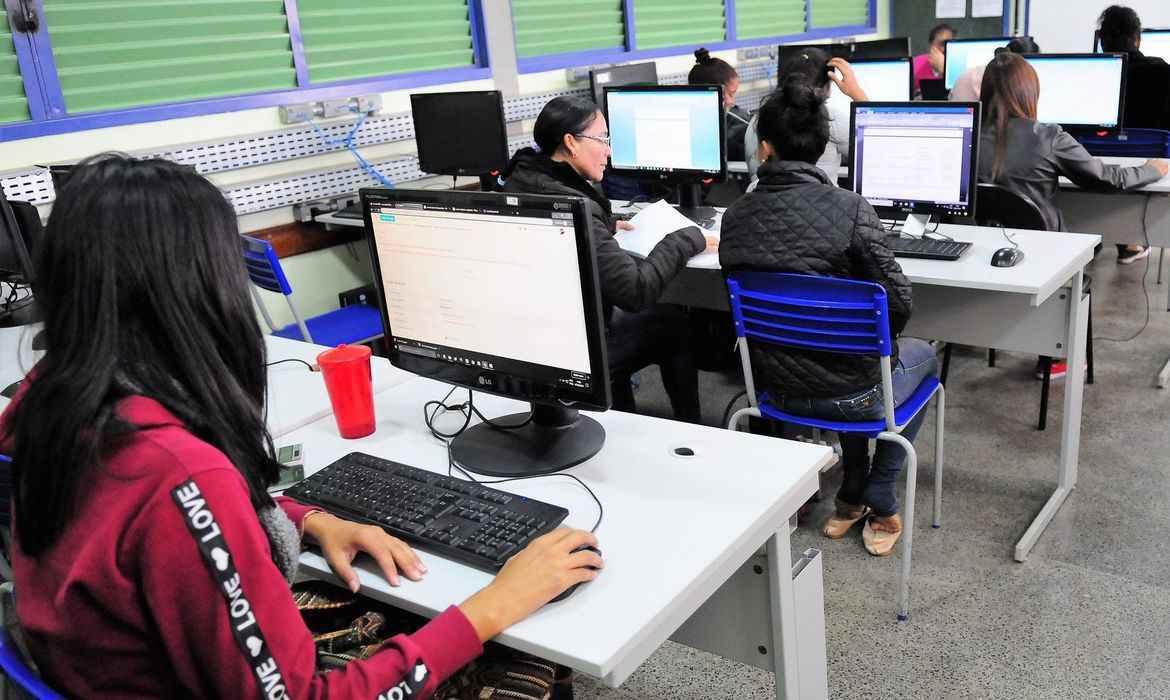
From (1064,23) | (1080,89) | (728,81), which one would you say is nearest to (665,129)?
(728,81)

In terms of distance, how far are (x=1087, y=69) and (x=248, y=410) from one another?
3888 millimetres

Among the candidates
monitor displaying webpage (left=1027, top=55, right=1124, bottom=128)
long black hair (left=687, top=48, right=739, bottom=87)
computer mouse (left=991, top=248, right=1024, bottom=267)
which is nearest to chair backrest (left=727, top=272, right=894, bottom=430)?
computer mouse (left=991, top=248, right=1024, bottom=267)

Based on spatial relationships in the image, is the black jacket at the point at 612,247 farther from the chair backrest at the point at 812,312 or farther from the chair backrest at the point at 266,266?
the chair backrest at the point at 266,266

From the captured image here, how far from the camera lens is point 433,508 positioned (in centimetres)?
139

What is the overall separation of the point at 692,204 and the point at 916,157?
3.30 feet

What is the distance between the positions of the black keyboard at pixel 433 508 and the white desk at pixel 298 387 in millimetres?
286

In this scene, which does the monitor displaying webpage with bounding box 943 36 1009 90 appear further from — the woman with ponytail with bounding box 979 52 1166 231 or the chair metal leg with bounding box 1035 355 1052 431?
the chair metal leg with bounding box 1035 355 1052 431

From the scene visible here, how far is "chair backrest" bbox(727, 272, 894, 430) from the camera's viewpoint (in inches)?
82.9

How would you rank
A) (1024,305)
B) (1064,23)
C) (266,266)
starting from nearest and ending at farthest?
(1024,305), (266,266), (1064,23)

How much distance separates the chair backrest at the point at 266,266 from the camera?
9.31 ft

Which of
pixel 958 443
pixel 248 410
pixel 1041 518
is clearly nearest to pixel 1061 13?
pixel 958 443

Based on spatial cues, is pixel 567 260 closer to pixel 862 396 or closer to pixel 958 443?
pixel 862 396

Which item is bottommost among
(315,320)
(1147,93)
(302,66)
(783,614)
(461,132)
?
(315,320)

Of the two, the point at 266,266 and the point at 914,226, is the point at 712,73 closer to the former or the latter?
the point at 914,226
